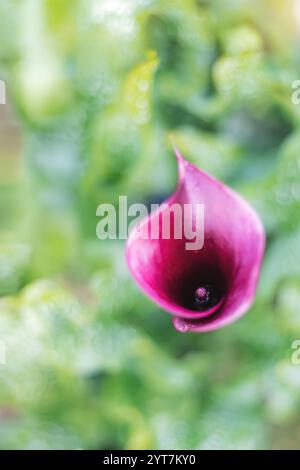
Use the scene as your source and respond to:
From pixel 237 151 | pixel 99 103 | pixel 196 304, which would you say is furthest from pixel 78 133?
pixel 196 304

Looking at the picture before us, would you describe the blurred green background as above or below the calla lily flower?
above

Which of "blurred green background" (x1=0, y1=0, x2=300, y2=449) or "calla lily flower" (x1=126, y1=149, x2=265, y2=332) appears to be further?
"blurred green background" (x1=0, y1=0, x2=300, y2=449)

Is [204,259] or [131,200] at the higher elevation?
[131,200]

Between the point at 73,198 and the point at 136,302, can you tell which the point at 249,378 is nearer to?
the point at 136,302

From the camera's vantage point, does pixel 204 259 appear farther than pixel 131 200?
No

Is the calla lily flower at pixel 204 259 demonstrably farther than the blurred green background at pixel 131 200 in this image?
No
